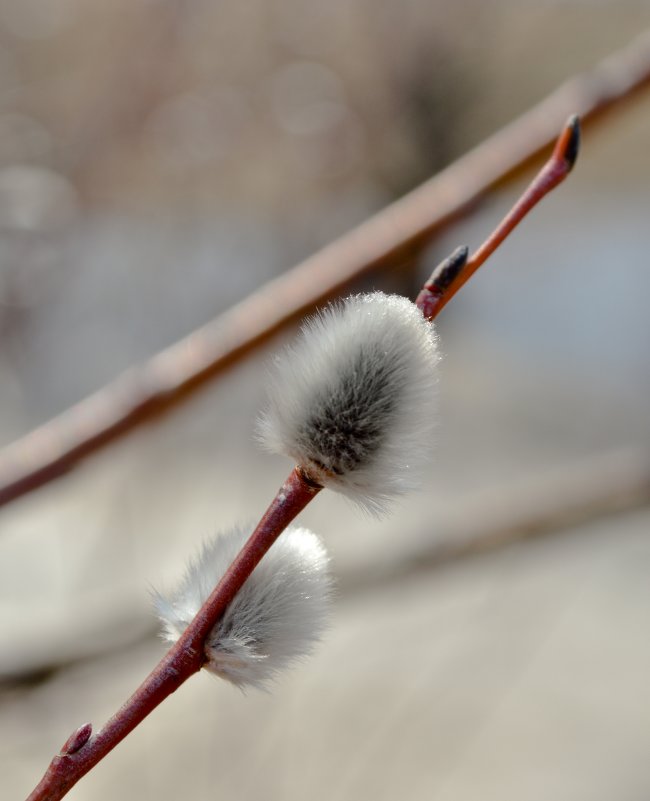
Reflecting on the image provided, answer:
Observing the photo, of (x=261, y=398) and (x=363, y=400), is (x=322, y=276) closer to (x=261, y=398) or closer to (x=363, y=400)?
(x=261, y=398)

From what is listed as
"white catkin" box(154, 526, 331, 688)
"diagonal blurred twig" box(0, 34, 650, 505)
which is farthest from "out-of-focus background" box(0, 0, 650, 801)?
"white catkin" box(154, 526, 331, 688)

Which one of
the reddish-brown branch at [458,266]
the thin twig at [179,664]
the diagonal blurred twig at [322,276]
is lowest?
the thin twig at [179,664]

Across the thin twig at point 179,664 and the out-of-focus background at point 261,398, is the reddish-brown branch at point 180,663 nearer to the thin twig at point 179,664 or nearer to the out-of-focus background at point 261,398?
the thin twig at point 179,664

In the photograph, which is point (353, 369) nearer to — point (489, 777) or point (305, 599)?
point (305, 599)

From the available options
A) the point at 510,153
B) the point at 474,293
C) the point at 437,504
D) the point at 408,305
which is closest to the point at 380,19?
the point at 474,293

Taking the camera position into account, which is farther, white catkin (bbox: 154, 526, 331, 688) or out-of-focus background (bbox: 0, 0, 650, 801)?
out-of-focus background (bbox: 0, 0, 650, 801)

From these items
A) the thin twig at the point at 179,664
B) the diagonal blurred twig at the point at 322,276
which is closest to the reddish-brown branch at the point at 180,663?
the thin twig at the point at 179,664

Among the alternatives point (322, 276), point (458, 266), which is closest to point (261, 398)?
point (322, 276)

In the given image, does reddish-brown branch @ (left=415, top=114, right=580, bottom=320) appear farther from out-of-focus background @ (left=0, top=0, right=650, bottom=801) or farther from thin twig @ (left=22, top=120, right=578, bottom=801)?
out-of-focus background @ (left=0, top=0, right=650, bottom=801)
